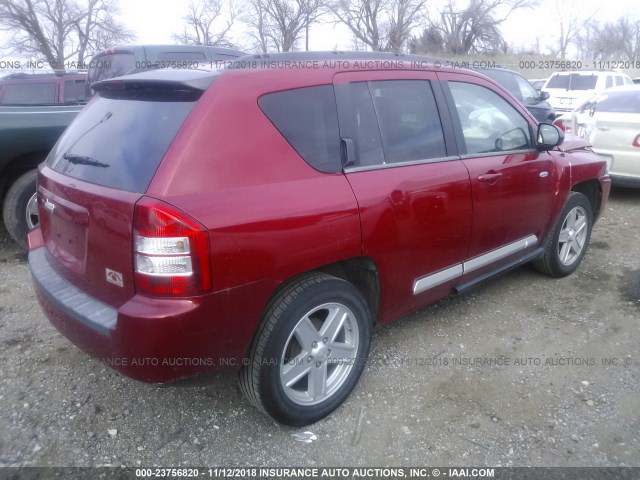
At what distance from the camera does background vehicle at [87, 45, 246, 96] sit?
671cm

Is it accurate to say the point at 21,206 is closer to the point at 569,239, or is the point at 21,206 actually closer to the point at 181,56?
the point at 181,56

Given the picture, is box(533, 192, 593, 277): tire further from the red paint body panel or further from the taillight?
the taillight

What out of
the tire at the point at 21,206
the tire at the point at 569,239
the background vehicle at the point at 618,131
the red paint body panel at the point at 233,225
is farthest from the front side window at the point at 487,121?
the tire at the point at 21,206

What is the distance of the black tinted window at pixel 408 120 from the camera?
2805 millimetres

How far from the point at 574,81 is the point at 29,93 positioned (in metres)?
14.5

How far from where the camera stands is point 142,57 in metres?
6.71

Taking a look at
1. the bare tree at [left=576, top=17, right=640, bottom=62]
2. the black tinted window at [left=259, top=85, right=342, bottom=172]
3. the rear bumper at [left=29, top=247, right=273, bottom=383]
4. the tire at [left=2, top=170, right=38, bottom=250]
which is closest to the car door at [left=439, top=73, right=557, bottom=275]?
the black tinted window at [left=259, top=85, right=342, bottom=172]

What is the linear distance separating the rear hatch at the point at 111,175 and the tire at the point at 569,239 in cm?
317

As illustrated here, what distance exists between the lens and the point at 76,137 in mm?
2668

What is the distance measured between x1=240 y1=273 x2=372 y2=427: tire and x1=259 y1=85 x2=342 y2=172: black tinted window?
0.58 metres

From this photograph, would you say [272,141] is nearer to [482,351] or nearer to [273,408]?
[273,408]

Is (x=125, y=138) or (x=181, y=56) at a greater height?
(x=181, y=56)

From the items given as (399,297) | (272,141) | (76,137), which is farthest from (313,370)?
(76,137)

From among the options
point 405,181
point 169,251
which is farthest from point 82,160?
point 405,181
